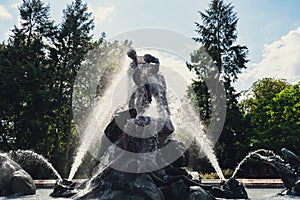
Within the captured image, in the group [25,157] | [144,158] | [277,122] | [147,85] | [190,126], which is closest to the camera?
[144,158]

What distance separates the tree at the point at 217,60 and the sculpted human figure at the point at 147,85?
60.8ft

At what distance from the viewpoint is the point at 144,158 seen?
805 centimetres

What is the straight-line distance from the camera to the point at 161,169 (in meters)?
8.06

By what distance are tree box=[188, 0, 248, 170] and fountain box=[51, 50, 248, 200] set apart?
18817 millimetres

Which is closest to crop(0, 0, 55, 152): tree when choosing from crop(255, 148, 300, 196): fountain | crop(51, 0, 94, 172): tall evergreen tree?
crop(51, 0, 94, 172): tall evergreen tree

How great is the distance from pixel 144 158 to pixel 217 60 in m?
23.2

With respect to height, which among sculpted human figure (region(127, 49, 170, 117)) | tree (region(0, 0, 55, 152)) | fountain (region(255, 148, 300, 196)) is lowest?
fountain (region(255, 148, 300, 196))

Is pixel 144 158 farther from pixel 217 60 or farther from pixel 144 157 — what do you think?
pixel 217 60

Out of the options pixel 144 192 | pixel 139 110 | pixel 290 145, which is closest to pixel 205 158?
Result: pixel 290 145

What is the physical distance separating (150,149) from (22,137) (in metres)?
19.6

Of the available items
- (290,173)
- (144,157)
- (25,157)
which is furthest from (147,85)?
(25,157)

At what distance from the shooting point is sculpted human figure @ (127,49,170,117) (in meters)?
9.40

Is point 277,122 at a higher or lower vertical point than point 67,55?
lower

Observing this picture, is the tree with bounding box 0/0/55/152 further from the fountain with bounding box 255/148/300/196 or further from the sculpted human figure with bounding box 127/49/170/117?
the fountain with bounding box 255/148/300/196
